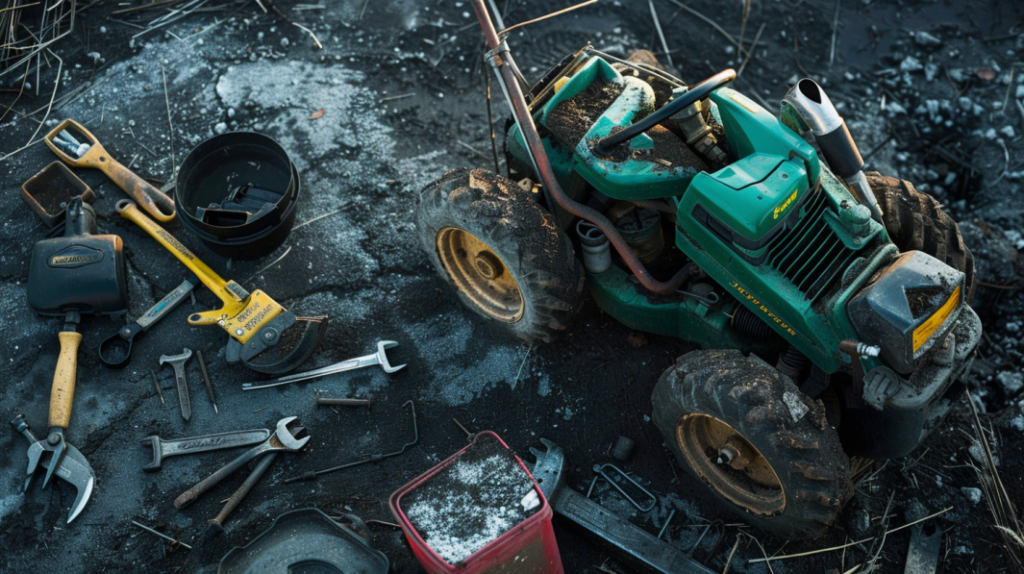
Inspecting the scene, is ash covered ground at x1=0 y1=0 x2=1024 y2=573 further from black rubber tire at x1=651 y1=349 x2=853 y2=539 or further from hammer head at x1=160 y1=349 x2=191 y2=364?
black rubber tire at x1=651 y1=349 x2=853 y2=539

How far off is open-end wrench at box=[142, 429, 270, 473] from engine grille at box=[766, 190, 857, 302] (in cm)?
294

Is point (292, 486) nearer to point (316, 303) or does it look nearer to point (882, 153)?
point (316, 303)

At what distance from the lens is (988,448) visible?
4371 mm

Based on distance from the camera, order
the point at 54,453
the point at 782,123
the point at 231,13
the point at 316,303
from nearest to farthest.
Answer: the point at 782,123 < the point at 54,453 < the point at 316,303 < the point at 231,13

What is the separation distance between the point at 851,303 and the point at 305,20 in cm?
481

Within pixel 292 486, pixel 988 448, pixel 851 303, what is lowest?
pixel 292 486

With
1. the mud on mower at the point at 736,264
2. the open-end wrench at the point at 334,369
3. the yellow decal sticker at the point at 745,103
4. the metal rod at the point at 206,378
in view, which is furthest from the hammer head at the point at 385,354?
the yellow decal sticker at the point at 745,103

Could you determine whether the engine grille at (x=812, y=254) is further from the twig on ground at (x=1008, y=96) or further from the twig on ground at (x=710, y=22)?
the twig on ground at (x=1008, y=96)

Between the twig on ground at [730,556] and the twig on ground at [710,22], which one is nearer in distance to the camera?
the twig on ground at [730,556]

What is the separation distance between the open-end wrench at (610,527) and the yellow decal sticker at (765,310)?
1.26 meters

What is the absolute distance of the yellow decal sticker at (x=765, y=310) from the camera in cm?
378

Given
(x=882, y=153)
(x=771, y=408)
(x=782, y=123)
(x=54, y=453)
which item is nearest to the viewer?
(x=771, y=408)

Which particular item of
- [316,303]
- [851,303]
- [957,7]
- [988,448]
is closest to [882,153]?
[957,7]

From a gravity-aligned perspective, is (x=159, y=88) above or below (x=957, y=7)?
below
